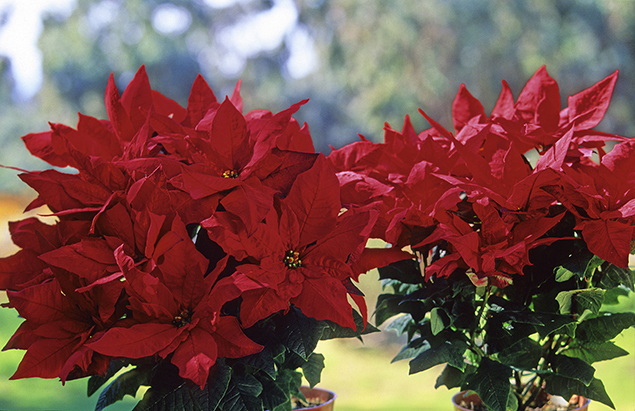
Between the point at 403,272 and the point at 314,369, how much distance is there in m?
0.13

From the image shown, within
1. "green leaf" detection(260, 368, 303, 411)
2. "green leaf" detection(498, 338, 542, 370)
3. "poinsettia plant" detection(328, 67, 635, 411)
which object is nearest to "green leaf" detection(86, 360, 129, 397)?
"green leaf" detection(260, 368, 303, 411)

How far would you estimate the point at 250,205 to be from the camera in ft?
1.19

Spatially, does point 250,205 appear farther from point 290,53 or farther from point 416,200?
point 290,53

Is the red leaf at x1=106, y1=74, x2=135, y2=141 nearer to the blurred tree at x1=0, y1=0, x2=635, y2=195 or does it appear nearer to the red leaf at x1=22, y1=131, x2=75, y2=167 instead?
the red leaf at x1=22, y1=131, x2=75, y2=167

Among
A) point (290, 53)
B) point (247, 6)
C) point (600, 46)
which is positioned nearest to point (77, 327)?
point (600, 46)

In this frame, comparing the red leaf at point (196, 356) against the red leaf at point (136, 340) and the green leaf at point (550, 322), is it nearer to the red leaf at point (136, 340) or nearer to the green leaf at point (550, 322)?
the red leaf at point (136, 340)

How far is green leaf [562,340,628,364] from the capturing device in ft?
1.65

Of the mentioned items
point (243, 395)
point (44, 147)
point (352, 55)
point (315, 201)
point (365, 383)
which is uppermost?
point (352, 55)

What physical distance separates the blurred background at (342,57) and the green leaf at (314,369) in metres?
4.18

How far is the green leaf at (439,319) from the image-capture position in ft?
1.47

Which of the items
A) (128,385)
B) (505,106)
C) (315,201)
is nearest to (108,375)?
(128,385)

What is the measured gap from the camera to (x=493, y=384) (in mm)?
467

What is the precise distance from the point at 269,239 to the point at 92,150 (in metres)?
0.21

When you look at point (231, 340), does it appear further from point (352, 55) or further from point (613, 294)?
point (352, 55)
